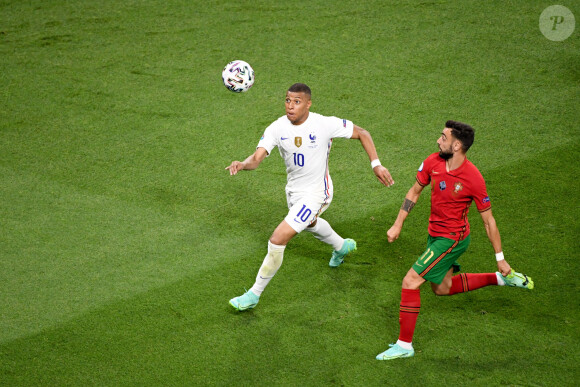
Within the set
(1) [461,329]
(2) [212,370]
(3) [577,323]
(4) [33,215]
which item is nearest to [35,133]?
(4) [33,215]

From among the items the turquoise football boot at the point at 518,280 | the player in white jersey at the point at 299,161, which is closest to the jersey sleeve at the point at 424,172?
the player in white jersey at the point at 299,161

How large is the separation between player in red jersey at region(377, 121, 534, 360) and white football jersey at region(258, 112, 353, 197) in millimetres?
953

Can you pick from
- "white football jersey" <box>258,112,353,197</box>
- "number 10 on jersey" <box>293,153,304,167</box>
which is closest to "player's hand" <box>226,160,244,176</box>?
"white football jersey" <box>258,112,353,197</box>

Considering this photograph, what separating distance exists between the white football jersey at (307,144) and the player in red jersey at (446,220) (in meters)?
0.95

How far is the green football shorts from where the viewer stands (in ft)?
17.3

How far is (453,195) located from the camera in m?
5.26

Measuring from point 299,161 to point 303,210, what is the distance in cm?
48

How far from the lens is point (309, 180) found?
597cm

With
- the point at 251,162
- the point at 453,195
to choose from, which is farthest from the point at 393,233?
the point at 251,162

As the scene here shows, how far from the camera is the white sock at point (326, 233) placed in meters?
6.18

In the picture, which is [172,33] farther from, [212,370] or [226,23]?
[212,370]

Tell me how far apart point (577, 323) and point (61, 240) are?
5.33 metres

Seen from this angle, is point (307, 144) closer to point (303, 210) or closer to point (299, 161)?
point (299, 161)

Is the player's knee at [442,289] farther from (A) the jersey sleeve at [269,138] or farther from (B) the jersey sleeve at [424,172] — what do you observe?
(A) the jersey sleeve at [269,138]
